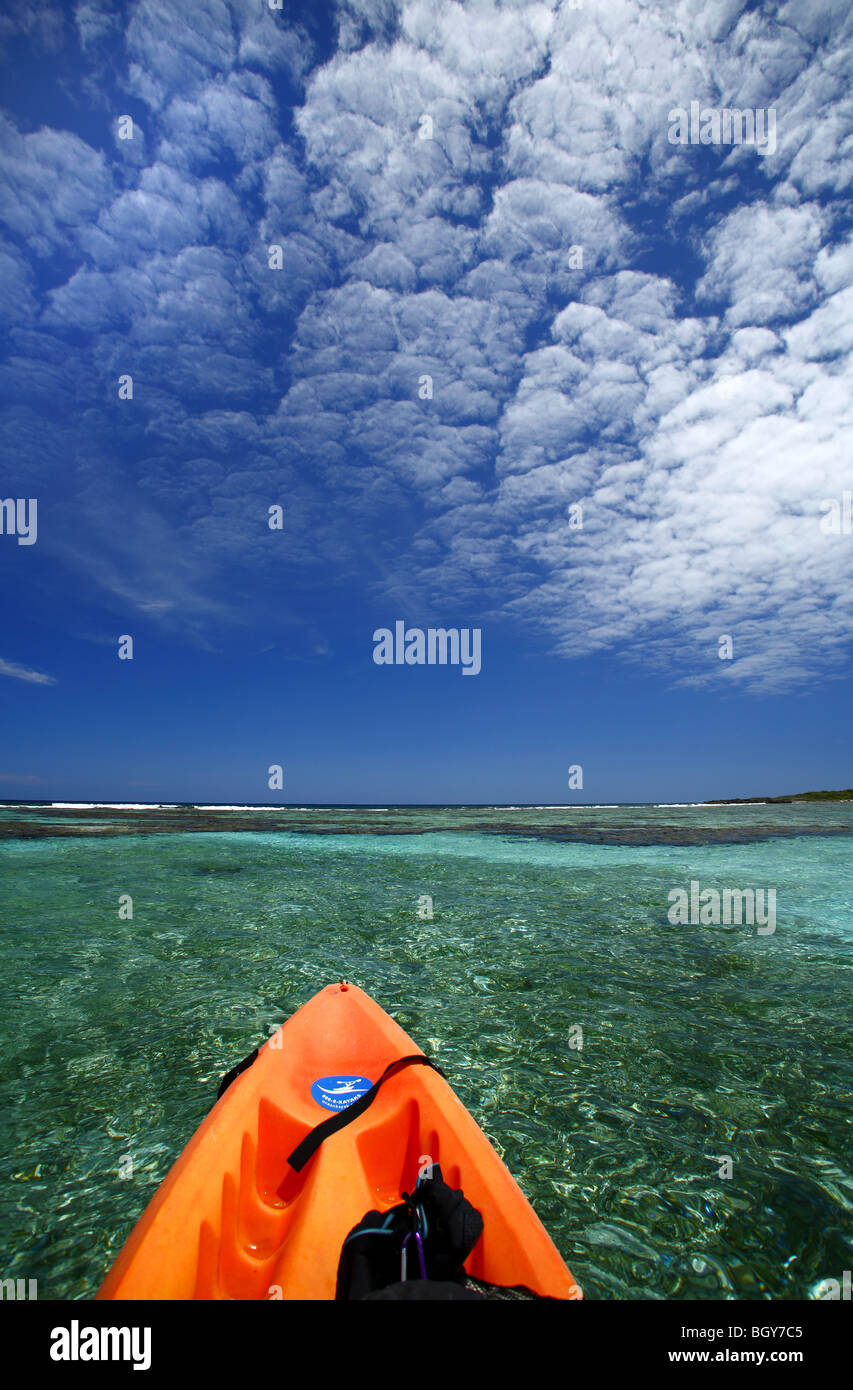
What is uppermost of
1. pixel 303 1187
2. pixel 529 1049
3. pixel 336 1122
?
pixel 336 1122

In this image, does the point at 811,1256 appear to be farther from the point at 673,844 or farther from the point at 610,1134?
the point at 673,844

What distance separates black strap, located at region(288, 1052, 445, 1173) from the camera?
3.06 meters

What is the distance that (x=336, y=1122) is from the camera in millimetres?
3254

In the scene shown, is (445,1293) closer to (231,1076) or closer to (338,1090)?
(338,1090)

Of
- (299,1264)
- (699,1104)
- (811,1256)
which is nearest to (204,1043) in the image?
(299,1264)

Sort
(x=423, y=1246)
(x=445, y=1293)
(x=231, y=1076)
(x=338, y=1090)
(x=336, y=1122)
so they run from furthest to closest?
(x=338, y=1090) → (x=231, y=1076) → (x=336, y=1122) → (x=423, y=1246) → (x=445, y=1293)

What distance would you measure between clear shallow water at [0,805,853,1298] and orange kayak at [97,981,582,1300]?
0.90m

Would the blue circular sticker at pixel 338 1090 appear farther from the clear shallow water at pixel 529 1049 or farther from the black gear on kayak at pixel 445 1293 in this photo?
the black gear on kayak at pixel 445 1293

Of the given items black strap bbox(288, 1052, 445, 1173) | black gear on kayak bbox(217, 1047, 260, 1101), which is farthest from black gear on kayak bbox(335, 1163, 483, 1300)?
black gear on kayak bbox(217, 1047, 260, 1101)

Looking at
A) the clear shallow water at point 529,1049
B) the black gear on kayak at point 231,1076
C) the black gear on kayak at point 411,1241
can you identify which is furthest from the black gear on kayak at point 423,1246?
the black gear on kayak at point 231,1076

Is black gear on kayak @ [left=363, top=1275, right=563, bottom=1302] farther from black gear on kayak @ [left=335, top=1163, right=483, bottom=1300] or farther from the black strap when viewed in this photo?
the black strap

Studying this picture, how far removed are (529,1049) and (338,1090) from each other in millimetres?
2277

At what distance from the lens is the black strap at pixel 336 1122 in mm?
3059

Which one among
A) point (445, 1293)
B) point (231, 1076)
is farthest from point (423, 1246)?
point (231, 1076)
